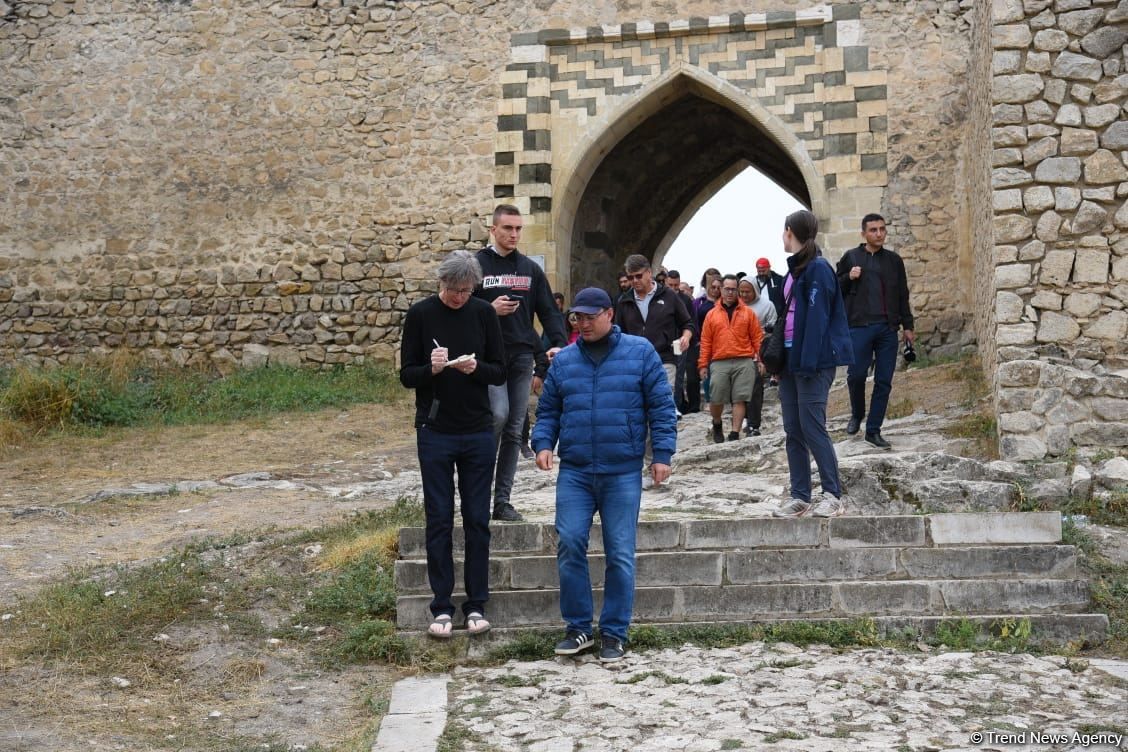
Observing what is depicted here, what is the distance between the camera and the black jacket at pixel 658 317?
29.8 ft

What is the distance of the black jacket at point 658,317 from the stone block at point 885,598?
3.78 metres

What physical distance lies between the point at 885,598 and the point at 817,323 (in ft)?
4.30

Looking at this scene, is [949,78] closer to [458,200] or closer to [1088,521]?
[458,200]

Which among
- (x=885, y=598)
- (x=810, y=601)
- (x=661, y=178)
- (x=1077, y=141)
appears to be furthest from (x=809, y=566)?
(x=661, y=178)

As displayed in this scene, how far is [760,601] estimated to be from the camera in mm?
5512

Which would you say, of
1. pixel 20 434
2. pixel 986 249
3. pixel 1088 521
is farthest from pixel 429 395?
pixel 20 434

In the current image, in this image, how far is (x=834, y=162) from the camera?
12898 millimetres

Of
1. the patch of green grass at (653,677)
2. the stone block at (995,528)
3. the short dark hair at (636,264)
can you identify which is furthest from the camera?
the short dark hair at (636,264)

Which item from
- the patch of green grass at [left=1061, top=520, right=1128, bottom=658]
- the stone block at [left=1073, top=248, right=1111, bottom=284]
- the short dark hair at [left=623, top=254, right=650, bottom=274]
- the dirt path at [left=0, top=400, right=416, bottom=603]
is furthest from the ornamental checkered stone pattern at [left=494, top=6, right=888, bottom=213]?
the patch of green grass at [left=1061, top=520, right=1128, bottom=658]

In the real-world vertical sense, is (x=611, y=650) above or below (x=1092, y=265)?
below

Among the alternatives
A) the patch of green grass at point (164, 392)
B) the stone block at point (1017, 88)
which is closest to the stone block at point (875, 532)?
the stone block at point (1017, 88)

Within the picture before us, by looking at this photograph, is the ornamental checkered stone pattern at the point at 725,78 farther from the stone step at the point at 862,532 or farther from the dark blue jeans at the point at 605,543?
the dark blue jeans at the point at 605,543

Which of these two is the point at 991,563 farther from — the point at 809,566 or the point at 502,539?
the point at 502,539

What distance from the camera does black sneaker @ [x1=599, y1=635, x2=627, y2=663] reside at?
4.98 m
